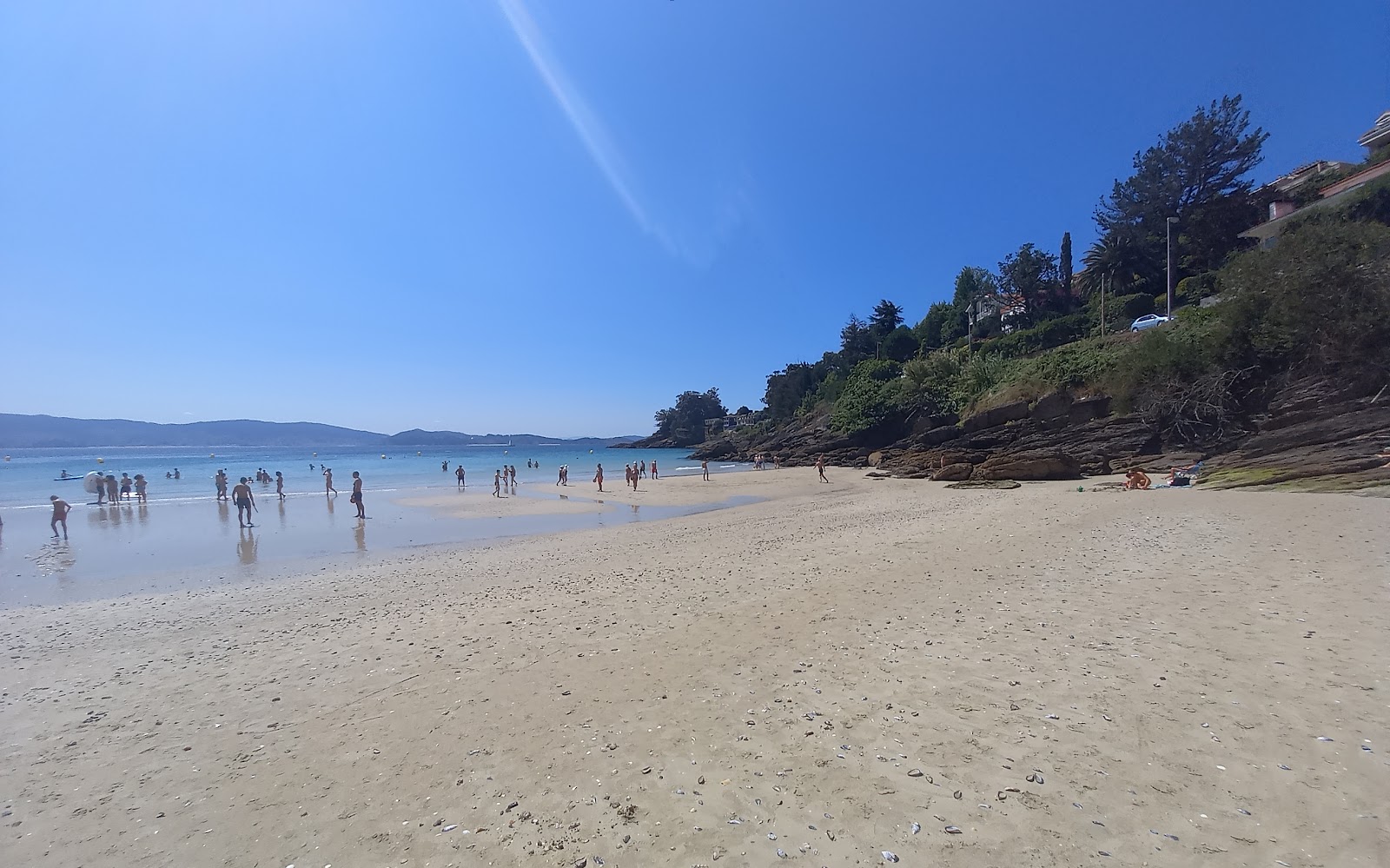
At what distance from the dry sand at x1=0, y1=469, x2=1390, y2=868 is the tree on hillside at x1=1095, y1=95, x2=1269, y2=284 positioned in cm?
4400

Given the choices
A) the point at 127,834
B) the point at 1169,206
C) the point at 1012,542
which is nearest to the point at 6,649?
the point at 127,834

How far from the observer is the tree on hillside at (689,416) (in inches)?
4397

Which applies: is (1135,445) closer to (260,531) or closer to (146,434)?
(260,531)

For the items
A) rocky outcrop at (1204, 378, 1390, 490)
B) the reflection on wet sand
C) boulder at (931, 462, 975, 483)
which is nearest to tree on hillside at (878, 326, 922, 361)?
boulder at (931, 462, 975, 483)

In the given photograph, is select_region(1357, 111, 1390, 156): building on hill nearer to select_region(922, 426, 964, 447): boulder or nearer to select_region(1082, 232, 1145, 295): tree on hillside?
select_region(1082, 232, 1145, 295): tree on hillside

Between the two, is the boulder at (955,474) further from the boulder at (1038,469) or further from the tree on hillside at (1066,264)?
the tree on hillside at (1066,264)

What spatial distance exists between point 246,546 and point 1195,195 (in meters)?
61.5

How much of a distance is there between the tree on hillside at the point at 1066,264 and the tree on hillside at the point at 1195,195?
1233 centimetres

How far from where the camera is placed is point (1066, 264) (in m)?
61.4

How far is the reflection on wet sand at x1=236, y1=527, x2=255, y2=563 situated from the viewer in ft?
45.1

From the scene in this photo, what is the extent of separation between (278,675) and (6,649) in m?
4.57

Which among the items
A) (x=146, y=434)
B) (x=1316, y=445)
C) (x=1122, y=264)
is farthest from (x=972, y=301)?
(x=146, y=434)

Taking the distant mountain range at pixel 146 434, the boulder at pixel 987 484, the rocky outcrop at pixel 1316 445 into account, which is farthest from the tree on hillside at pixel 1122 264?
the distant mountain range at pixel 146 434

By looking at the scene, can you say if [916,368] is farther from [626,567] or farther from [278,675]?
[278,675]
